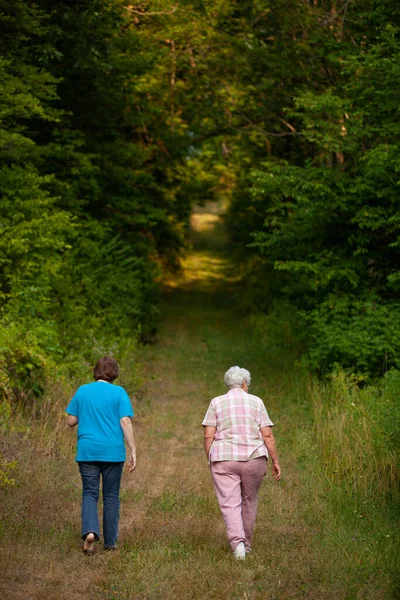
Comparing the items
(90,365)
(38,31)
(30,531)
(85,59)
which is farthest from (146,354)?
(30,531)

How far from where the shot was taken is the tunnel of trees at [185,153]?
1236cm

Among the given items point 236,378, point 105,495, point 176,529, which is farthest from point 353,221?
point 105,495

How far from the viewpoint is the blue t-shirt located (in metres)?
6.79

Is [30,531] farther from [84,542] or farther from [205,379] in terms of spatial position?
[205,379]

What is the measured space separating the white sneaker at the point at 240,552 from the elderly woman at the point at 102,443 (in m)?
1.15

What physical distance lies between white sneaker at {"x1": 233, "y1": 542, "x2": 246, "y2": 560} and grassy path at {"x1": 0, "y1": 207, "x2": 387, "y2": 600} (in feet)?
0.29

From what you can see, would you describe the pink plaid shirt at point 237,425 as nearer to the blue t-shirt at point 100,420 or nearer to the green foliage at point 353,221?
the blue t-shirt at point 100,420

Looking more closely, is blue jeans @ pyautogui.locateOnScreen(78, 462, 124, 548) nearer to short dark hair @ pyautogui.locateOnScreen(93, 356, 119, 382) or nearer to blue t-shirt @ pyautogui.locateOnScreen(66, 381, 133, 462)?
blue t-shirt @ pyautogui.locateOnScreen(66, 381, 133, 462)

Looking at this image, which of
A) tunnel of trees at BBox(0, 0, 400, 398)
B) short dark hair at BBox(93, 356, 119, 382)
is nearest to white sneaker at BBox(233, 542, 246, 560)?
short dark hair at BBox(93, 356, 119, 382)

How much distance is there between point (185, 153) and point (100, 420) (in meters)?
18.7

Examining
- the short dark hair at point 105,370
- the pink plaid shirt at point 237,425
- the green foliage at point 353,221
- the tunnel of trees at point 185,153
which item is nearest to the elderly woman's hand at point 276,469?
the pink plaid shirt at point 237,425

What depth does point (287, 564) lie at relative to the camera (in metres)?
6.34

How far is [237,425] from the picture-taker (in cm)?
664

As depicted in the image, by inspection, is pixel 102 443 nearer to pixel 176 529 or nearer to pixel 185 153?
pixel 176 529
